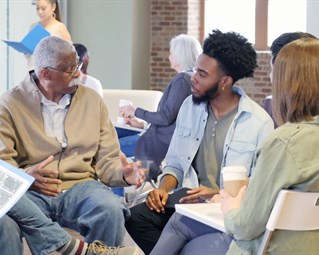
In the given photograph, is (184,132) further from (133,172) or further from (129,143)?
(129,143)

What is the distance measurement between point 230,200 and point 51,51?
146 centimetres

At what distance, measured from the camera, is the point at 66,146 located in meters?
3.62

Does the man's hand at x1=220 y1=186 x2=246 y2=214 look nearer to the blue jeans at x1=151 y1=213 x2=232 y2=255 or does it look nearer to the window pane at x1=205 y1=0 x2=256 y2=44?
the blue jeans at x1=151 y1=213 x2=232 y2=255

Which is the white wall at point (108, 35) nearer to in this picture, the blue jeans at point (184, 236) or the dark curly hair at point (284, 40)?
the dark curly hair at point (284, 40)

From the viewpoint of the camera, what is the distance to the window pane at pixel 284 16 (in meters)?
9.15

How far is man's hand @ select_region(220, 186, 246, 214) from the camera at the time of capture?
8.26 feet

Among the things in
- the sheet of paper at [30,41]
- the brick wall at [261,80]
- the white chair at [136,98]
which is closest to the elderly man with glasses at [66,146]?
the white chair at [136,98]

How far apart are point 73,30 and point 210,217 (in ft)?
21.7

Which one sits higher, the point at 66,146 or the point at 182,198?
the point at 66,146

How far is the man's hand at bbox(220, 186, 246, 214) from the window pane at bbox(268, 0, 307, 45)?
6853 millimetres

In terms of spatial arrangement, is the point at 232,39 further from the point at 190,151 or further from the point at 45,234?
the point at 45,234

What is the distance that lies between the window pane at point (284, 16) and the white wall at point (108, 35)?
5.57 ft

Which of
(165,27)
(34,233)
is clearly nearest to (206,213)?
(34,233)

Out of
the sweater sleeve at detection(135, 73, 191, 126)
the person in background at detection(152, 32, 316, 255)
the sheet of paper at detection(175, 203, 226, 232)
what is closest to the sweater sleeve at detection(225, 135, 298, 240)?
the sheet of paper at detection(175, 203, 226, 232)
